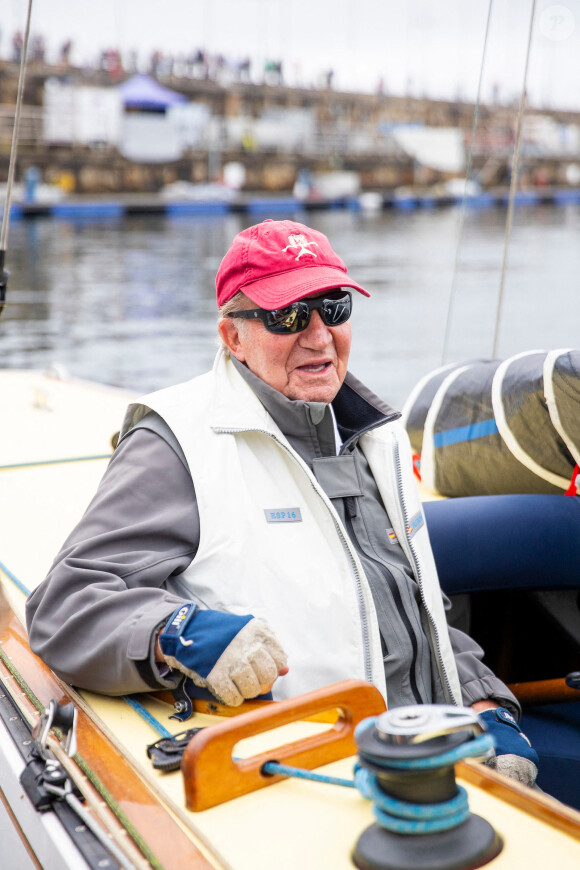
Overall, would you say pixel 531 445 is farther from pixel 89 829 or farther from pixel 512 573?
pixel 89 829

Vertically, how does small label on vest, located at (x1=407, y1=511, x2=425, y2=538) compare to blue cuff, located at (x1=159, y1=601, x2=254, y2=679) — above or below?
above

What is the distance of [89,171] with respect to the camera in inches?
1324

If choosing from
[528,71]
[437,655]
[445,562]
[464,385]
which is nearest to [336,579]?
[437,655]

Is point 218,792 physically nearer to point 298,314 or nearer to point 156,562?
point 156,562

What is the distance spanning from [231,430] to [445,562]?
0.78 metres

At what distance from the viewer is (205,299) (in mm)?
16344

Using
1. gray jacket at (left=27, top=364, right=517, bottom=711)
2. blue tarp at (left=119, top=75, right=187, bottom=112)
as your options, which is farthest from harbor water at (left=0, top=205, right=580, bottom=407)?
blue tarp at (left=119, top=75, right=187, bottom=112)

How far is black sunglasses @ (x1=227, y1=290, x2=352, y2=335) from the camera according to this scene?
1.74 m

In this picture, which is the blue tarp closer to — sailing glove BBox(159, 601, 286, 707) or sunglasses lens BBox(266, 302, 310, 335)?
sunglasses lens BBox(266, 302, 310, 335)

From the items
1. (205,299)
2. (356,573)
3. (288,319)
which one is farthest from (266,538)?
(205,299)

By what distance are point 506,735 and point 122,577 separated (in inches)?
28.4

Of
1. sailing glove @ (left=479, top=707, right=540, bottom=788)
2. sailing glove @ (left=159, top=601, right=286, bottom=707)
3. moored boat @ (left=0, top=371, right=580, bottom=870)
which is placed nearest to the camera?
moored boat @ (left=0, top=371, right=580, bottom=870)

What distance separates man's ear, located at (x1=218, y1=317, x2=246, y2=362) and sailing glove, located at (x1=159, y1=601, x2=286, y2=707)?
21.3 inches

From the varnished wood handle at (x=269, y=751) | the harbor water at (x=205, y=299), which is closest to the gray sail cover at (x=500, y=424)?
the varnished wood handle at (x=269, y=751)
